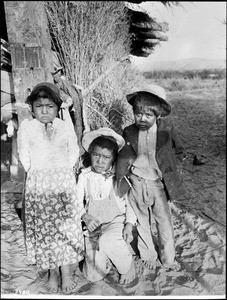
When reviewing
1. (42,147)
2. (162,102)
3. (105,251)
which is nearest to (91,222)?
(105,251)

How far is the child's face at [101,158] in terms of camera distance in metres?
1.74

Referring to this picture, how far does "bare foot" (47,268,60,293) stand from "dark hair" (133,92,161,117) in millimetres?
1151

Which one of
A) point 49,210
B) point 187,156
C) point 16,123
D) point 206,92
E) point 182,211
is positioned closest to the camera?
point 49,210

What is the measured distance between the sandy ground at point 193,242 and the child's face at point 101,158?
0.60 metres

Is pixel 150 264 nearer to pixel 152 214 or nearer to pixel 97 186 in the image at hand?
pixel 152 214

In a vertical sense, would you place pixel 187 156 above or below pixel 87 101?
below

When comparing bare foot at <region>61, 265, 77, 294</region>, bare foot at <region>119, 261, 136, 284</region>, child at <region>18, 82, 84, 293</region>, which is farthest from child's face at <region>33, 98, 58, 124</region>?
bare foot at <region>119, 261, 136, 284</region>

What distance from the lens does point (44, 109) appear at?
5.39 feet

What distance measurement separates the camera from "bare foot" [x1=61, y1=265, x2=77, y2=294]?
1.76m

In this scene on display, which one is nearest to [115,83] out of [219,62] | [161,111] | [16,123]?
[161,111]

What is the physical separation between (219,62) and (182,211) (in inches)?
46.2

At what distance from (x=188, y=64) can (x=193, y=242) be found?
124cm

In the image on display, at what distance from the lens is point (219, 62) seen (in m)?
1.75

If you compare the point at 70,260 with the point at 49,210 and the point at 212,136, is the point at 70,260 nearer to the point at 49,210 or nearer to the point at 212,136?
the point at 49,210
